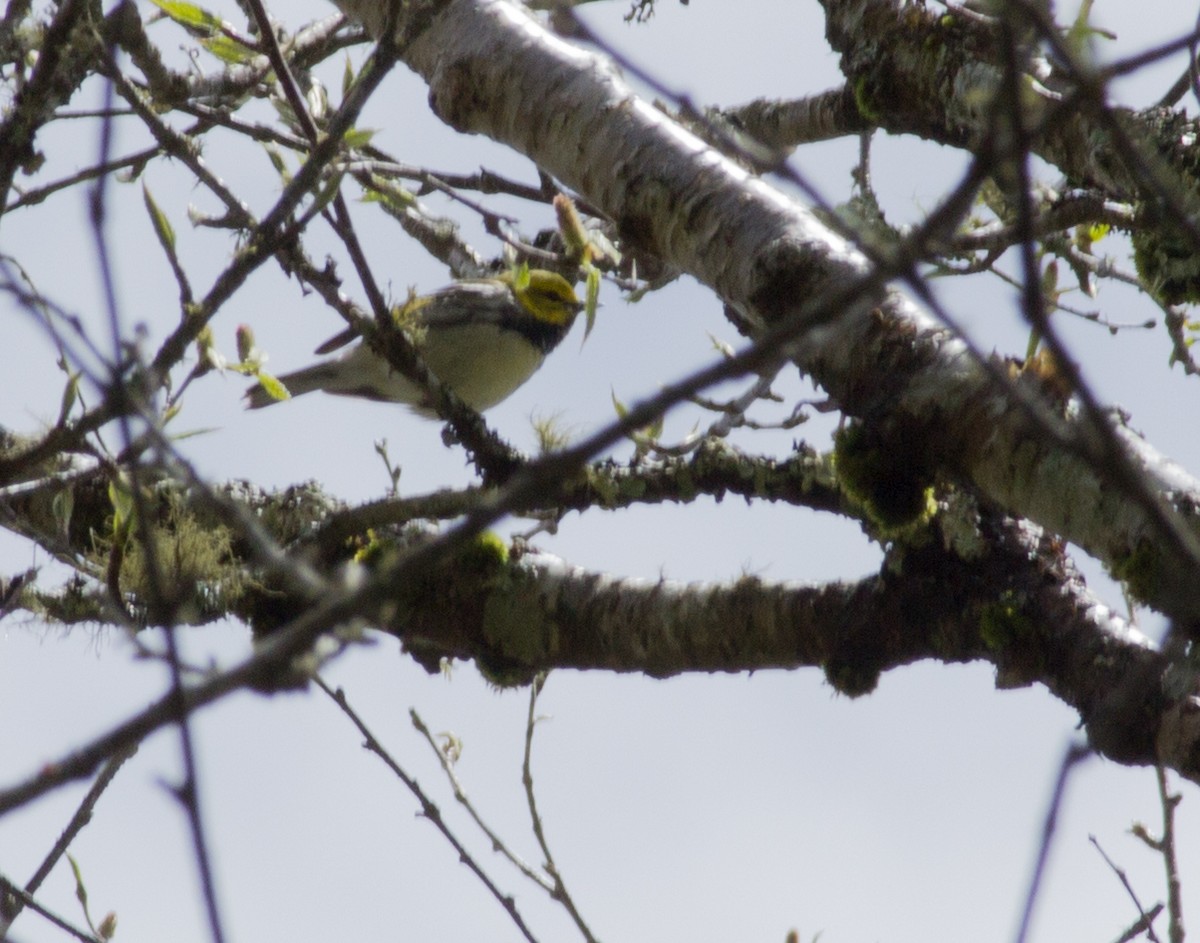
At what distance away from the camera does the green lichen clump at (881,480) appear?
255 cm

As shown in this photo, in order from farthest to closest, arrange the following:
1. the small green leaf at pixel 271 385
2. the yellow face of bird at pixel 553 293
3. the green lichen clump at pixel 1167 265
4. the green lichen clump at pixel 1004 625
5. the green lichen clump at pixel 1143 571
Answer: the yellow face of bird at pixel 553 293 → the small green leaf at pixel 271 385 → the green lichen clump at pixel 1167 265 → the green lichen clump at pixel 1004 625 → the green lichen clump at pixel 1143 571

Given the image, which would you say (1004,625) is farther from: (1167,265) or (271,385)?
(271,385)

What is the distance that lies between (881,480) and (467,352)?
3.96 meters

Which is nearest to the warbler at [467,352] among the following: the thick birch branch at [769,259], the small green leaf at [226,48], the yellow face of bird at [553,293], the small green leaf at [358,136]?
the yellow face of bird at [553,293]

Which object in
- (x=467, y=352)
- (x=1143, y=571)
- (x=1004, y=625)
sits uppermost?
(x=467, y=352)

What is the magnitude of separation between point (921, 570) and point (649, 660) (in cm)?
75

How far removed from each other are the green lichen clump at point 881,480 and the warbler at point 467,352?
3354 millimetres

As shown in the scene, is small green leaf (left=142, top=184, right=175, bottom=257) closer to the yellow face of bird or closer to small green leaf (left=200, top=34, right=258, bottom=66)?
small green leaf (left=200, top=34, right=258, bottom=66)

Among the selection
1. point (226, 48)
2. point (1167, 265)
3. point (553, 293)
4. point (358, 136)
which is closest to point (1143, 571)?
point (1167, 265)

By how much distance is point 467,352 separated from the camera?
20.7 ft

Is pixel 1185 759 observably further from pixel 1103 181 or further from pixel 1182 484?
pixel 1103 181

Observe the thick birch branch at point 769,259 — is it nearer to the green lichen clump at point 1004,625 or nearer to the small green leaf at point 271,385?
the green lichen clump at point 1004,625

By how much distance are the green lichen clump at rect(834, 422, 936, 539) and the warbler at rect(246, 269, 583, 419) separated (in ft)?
11.0

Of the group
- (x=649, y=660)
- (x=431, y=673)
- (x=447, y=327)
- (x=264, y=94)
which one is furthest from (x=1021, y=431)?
(x=447, y=327)
